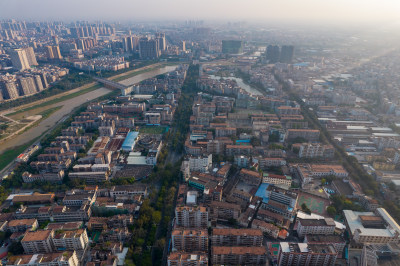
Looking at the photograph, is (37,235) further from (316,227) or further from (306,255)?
(316,227)

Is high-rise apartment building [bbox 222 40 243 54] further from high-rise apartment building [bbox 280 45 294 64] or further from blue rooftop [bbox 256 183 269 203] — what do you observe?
blue rooftop [bbox 256 183 269 203]

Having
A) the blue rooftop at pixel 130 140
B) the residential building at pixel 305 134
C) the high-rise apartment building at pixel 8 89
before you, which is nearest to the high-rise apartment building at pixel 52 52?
the high-rise apartment building at pixel 8 89

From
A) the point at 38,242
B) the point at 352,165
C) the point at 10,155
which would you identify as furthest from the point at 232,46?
the point at 38,242

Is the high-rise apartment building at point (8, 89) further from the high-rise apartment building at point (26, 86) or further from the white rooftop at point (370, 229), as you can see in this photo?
the white rooftop at point (370, 229)

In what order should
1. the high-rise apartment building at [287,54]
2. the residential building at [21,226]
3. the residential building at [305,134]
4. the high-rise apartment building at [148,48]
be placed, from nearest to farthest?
the residential building at [21,226] < the residential building at [305,134] < the high-rise apartment building at [287,54] < the high-rise apartment building at [148,48]

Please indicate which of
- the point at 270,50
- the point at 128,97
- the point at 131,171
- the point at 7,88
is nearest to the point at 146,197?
the point at 131,171

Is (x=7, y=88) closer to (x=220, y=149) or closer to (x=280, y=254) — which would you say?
(x=220, y=149)
